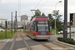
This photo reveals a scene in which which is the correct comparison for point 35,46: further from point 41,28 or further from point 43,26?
point 43,26

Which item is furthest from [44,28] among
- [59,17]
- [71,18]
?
[59,17]

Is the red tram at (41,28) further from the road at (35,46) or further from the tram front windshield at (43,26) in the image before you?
the road at (35,46)

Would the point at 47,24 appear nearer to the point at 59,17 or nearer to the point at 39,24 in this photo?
Answer: the point at 39,24

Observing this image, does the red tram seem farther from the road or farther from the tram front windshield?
the road

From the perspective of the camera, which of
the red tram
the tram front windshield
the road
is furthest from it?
the tram front windshield

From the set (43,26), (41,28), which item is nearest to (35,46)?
(41,28)

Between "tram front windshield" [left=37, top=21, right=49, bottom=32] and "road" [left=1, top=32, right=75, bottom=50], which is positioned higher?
"tram front windshield" [left=37, top=21, right=49, bottom=32]

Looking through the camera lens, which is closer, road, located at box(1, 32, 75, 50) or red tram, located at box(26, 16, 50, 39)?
road, located at box(1, 32, 75, 50)

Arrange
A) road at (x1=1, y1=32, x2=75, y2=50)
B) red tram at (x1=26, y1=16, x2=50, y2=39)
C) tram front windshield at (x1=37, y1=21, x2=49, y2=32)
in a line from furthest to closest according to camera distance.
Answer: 1. tram front windshield at (x1=37, y1=21, x2=49, y2=32)
2. red tram at (x1=26, y1=16, x2=50, y2=39)
3. road at (x1=1, y1=32, x2=75, y2=50)

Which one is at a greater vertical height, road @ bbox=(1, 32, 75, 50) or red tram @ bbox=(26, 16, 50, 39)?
red tram @ bbox=(26, 16, 50, 39)

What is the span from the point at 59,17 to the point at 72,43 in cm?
7044

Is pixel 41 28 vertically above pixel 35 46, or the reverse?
pixel 41 28

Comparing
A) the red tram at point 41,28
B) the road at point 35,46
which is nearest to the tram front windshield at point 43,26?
the red tram at point 41,28

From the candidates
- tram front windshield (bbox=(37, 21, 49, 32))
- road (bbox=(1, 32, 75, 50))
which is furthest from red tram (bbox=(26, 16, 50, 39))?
road (bbox=(1, 32, 75, 50))
